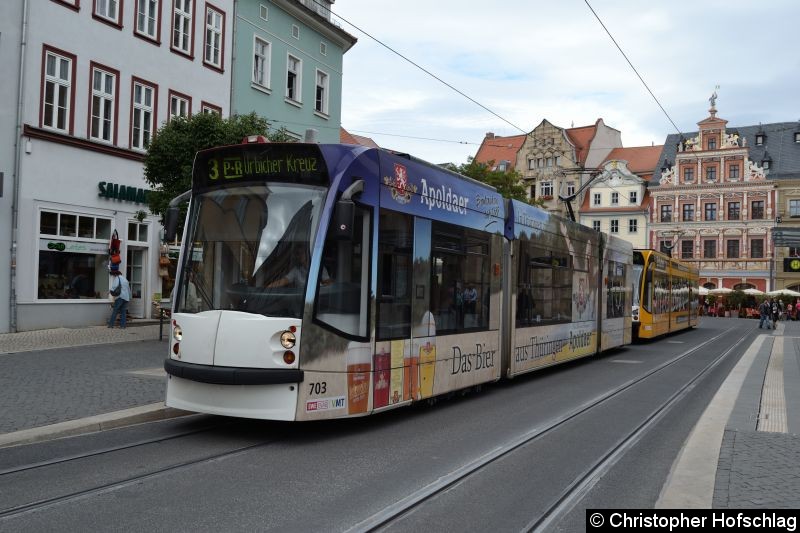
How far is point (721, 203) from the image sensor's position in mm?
71312

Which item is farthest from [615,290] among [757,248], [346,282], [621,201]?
[621,201]

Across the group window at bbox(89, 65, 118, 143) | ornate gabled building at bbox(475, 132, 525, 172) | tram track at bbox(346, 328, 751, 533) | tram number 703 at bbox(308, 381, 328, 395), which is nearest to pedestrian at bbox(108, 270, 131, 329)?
window at bbox(89, 65, 118, 143)

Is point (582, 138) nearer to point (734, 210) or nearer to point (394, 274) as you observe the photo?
point (734, 210)

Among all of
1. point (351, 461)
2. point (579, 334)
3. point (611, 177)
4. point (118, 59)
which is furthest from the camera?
point (611, 177)

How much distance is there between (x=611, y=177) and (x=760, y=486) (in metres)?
74.3

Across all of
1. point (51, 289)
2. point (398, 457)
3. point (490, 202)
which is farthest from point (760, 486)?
point (51, 289)

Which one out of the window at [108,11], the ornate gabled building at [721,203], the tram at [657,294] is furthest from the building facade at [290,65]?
the ornate gabled building at [721,203]

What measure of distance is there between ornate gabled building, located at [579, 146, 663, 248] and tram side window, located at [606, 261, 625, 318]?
56.7 meters

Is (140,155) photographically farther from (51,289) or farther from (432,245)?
(432,245)

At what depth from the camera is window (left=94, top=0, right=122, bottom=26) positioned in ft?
67.1

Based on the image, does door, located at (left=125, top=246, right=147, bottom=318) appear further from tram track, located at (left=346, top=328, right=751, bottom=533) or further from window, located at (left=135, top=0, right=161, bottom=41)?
tram track, located at (left=346, top=328, right=751, bottom=533)

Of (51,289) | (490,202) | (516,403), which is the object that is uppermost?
(490,202)

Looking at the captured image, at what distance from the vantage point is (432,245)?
9242mm

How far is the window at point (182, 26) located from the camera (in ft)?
76.6
